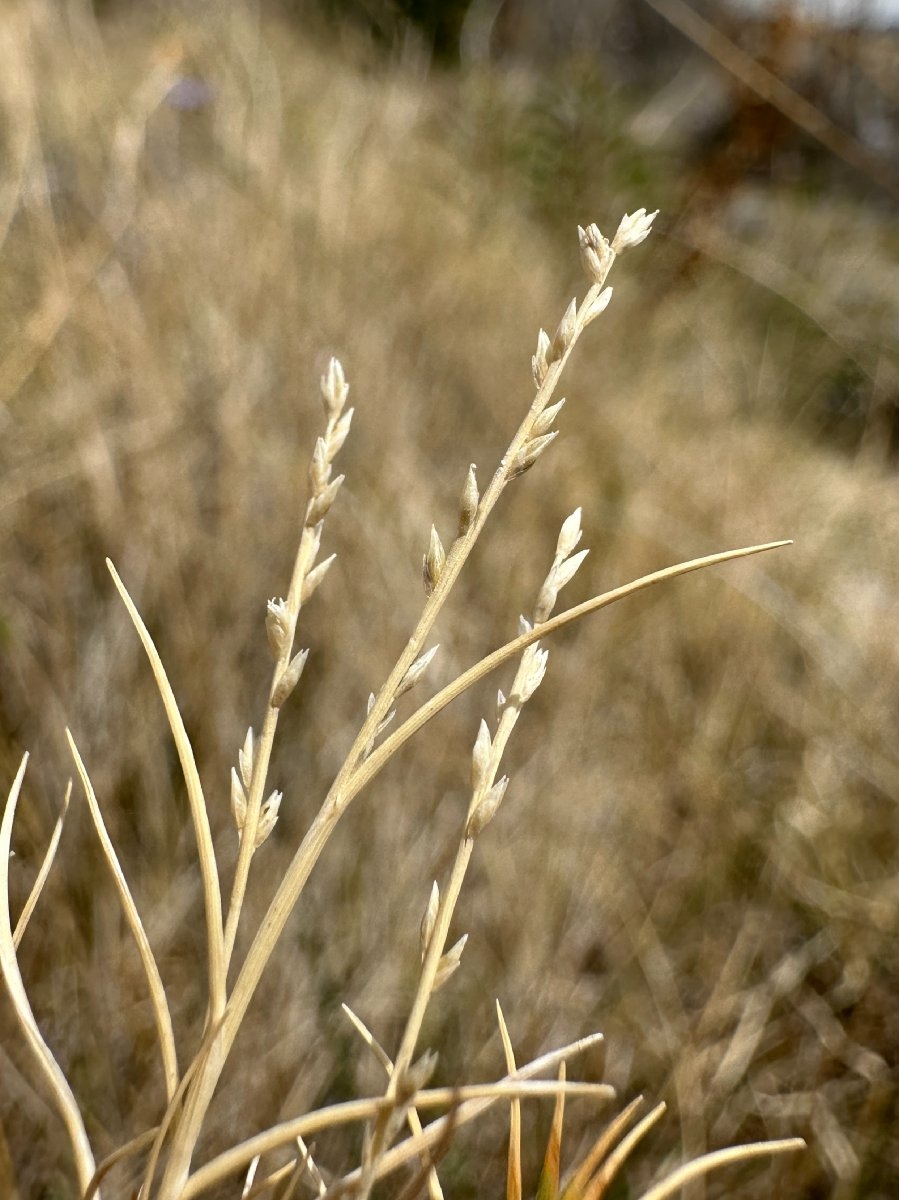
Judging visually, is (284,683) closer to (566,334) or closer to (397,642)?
(566,334)

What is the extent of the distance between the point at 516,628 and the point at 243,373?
43cm

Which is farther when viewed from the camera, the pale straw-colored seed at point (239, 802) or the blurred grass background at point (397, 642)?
the blurred grass background at point (397, 642)

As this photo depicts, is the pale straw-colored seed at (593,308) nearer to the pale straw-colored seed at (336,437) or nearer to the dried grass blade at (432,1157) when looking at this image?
the pale straw-colored seed at (336,437)

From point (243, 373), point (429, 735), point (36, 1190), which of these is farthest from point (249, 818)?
point (243, 373)

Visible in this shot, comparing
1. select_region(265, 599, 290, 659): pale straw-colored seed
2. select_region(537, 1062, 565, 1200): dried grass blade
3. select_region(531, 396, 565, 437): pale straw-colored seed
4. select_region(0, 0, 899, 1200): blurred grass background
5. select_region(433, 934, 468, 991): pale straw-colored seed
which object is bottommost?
select_region(0, 0, 899, 1200): blurred grass background

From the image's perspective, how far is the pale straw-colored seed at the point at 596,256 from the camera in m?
0.21

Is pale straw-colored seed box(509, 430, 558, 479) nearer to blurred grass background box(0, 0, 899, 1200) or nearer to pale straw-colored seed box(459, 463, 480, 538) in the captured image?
pale straw-colored seed box(459, 463, 480, 538)

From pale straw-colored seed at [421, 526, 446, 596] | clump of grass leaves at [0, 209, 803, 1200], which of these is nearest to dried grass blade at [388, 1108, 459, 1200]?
clump of grass leaves at [0, 209, 803, 1200]

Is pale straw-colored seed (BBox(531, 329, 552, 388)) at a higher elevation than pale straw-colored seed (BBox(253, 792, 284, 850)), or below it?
higher

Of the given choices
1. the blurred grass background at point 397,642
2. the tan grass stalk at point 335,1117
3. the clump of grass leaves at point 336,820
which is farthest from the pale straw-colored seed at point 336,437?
the blurred grass background at point 397,642

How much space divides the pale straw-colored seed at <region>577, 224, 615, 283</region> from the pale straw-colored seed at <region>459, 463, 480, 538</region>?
50 mm

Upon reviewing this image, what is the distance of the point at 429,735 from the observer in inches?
36.0

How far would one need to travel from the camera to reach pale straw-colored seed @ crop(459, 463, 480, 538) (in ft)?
0.67

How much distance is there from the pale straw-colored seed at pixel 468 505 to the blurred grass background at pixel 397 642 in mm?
377
